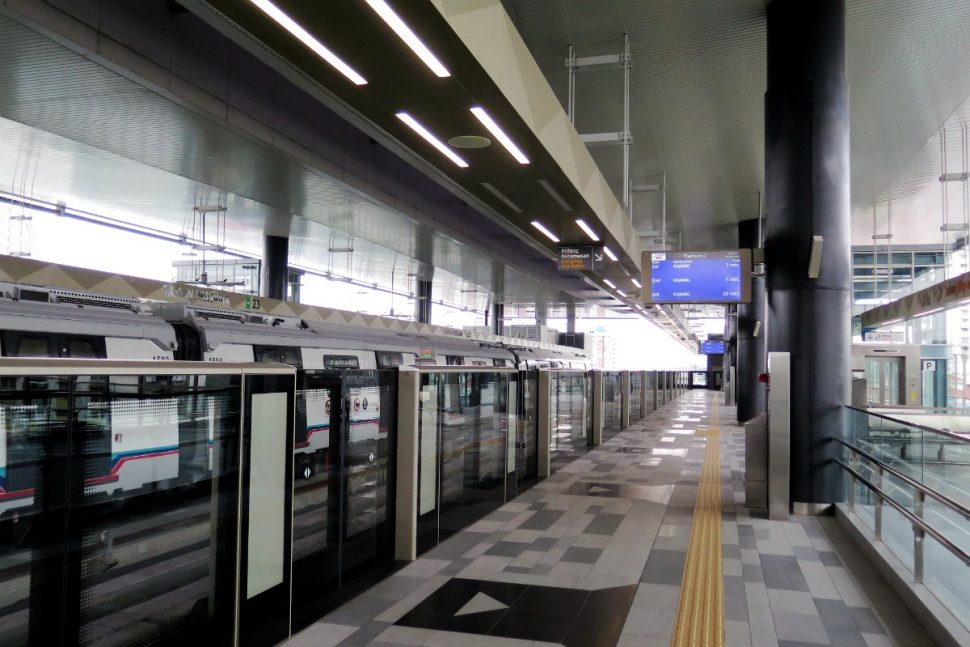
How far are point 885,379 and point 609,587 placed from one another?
14963mm

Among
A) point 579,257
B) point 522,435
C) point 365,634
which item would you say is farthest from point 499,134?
point 579,257

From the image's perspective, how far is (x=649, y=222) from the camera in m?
22.1

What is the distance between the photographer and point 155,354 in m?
8.34

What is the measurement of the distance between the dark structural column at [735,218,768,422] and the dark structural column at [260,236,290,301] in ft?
42.3

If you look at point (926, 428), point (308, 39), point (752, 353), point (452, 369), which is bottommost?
point (926, 428)

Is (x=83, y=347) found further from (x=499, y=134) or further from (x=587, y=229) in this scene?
(x=587, y=229)

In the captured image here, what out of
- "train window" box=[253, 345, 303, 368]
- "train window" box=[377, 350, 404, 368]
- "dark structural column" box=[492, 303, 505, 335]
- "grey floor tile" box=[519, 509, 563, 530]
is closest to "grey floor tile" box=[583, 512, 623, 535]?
"grey floor tile" box=[519, 509, 563, 530]

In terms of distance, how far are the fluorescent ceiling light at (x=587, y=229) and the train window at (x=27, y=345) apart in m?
6.26

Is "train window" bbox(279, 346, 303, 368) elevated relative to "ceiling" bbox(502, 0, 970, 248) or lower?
lower

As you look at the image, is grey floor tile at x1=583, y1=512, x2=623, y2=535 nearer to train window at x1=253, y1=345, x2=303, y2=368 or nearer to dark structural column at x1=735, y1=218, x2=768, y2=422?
train window at x1=253, y1=345, x2=303, y2=368

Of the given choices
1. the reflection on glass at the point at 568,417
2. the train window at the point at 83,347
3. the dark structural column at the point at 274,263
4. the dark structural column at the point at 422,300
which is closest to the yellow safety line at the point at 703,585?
the reflection on glass at the point at 568,417

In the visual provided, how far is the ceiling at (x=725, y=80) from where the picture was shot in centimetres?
937

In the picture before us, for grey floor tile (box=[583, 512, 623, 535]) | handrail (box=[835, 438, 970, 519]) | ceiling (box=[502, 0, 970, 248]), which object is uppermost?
ceiling (box=[502, 0, 970, 248])

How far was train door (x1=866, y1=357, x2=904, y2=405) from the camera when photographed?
16.0 meters
